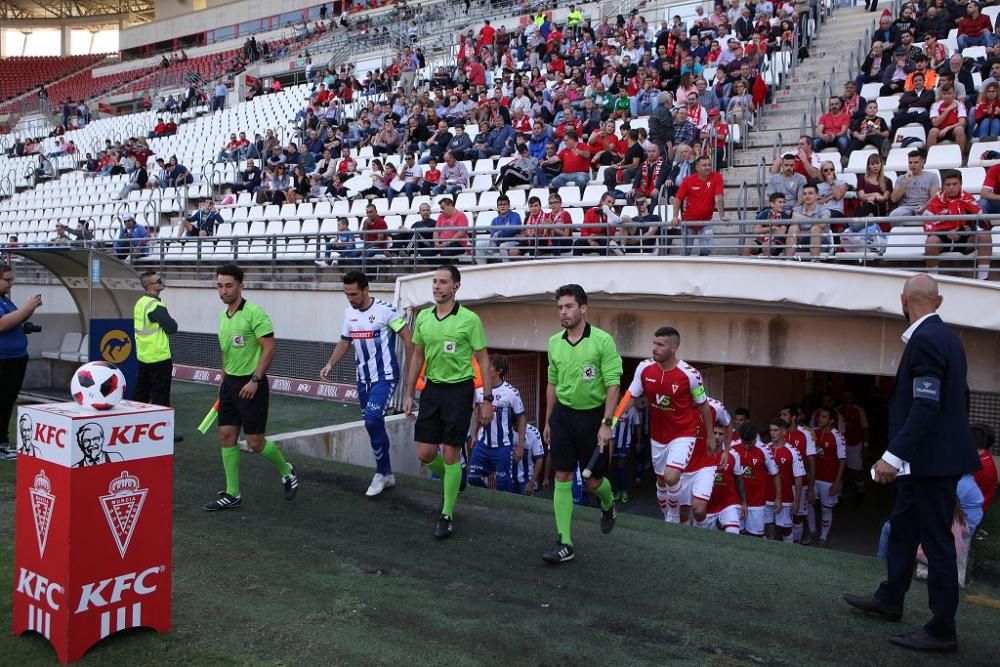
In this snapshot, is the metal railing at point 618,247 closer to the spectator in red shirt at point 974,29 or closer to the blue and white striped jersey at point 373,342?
the blue and white striped jersey at point 373,342

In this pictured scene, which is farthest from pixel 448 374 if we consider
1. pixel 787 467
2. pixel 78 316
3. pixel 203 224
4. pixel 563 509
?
pixel 203 224

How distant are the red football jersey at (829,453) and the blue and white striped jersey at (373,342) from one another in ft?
18.8

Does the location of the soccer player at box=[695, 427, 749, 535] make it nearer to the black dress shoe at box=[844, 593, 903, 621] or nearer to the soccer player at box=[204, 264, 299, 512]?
the black dress shoe at box=[844, 593, 903, 621]

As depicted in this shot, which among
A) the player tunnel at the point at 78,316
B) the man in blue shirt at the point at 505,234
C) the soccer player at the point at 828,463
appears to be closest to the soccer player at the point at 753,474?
the soccer player at the point at 828,463

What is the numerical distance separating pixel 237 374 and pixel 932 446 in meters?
4.93

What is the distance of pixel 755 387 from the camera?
13.7m

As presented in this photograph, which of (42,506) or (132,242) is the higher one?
(132,242)

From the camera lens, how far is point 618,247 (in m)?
10.3

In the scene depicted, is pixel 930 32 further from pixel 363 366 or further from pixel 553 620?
pixel 553 620

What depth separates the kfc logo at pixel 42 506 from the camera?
4208mm

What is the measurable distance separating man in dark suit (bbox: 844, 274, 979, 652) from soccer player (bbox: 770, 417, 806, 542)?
5251 mm

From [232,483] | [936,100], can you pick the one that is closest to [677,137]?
[936,100]

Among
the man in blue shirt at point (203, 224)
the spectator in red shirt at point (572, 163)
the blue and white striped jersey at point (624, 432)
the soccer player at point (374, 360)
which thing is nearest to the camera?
the soccer player at point (374, 360)

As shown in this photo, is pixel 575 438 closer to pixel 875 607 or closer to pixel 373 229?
pixel 875 607
